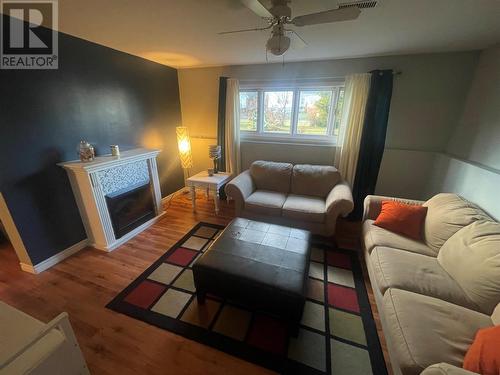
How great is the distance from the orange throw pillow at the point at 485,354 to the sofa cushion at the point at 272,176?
2.29 meters

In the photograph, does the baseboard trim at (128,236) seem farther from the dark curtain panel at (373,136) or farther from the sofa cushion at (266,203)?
the dark curtain panel at (373,136)

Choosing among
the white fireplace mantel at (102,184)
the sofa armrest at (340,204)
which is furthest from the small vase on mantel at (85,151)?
the sofa armrest at (340,204)

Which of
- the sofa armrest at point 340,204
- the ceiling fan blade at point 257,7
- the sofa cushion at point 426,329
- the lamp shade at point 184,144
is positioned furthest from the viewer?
the lamp shade at point 184,144

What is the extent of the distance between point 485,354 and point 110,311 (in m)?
2.37

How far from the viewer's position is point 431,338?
107 cm

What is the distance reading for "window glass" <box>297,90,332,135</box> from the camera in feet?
10.4

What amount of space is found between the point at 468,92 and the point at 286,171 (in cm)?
238

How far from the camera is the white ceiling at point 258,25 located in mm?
1467

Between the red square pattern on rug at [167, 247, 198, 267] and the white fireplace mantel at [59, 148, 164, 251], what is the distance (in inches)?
30.1

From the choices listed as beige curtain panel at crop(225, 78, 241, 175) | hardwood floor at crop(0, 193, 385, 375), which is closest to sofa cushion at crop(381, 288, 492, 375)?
hardwood floor at crop(0, 193, 385, 375)

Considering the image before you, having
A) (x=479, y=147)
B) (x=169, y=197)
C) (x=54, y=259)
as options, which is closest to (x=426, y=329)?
(x=479, y=147)

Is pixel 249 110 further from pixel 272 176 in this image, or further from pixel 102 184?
pixel 102 184

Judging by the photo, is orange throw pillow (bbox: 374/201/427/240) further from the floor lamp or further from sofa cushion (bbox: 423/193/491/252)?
the floor lamp

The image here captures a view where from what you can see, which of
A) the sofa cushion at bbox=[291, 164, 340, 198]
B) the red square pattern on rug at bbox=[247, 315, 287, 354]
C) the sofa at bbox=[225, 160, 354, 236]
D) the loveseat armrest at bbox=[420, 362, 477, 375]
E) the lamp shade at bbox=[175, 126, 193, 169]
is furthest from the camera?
the lamp shade at bbox=[175, 126, 193, 169]
